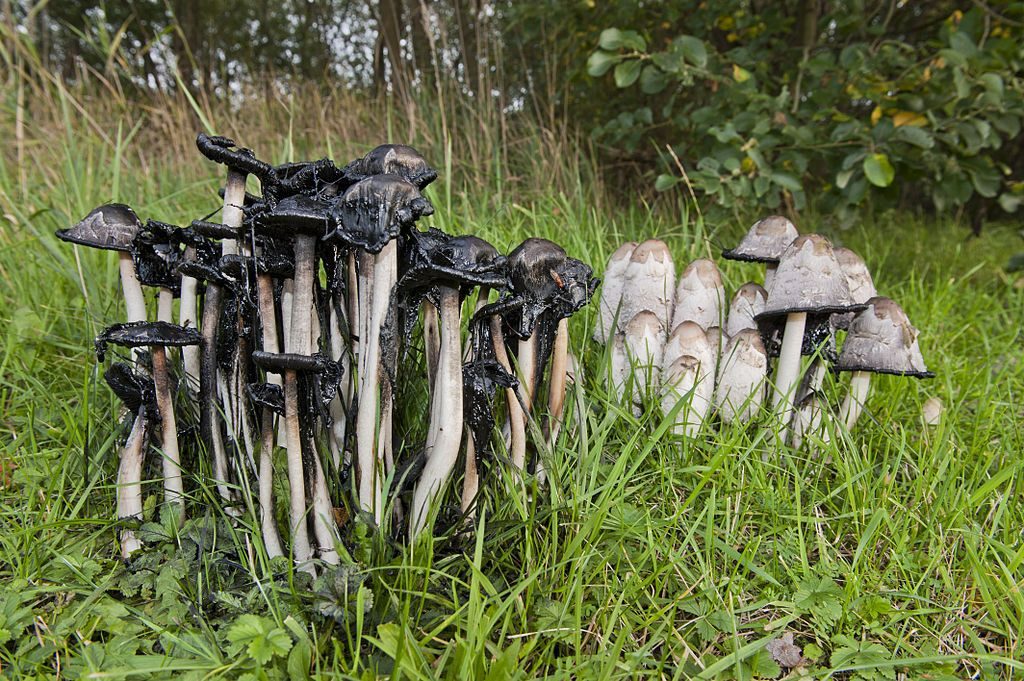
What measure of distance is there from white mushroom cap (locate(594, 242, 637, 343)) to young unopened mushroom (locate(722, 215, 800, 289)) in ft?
1.06

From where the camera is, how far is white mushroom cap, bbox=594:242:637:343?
6.85 ft

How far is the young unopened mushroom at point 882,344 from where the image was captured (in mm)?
1746

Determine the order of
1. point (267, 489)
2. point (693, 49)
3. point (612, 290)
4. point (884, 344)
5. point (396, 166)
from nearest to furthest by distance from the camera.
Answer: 1. point (396, 166)
2. point (267, 489)
3. point (884, 344)
4. point (612, 290)
5. point (693, 49)

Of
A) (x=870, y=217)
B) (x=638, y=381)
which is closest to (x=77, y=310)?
(x=638, y=381)

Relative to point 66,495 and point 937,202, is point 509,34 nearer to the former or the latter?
point 937,202

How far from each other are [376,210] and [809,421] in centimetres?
139

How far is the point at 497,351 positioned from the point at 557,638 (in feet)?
1.93

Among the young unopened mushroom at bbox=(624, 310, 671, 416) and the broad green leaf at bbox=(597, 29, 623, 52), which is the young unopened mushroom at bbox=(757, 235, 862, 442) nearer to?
the young unopened mushroom at bbox=(624, 310, 671, 416)

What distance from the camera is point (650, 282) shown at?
1998mm

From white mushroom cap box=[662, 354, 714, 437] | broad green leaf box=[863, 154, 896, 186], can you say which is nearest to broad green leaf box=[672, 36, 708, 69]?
broad green leaf box=[863, 154, 896, 186]

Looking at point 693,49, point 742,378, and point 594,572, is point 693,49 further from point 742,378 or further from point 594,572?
point 594,572

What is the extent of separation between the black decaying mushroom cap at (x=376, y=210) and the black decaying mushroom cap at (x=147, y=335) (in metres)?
0.45

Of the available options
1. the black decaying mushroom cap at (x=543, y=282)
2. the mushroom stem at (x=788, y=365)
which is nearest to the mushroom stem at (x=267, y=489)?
the black decaying mushroom cap at (x=543, y=282)

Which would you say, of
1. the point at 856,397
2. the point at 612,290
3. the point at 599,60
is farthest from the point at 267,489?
the point at 599,60
